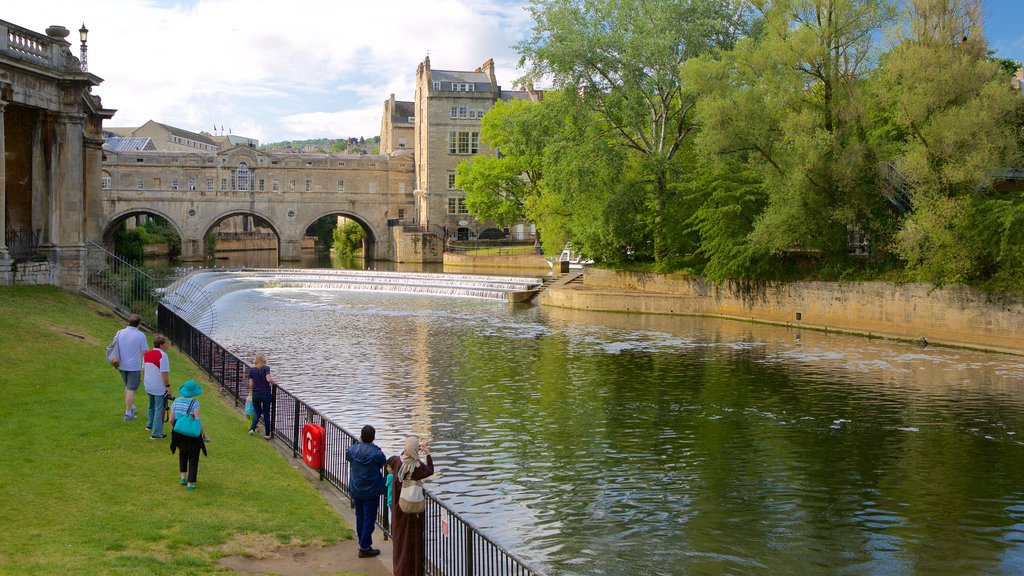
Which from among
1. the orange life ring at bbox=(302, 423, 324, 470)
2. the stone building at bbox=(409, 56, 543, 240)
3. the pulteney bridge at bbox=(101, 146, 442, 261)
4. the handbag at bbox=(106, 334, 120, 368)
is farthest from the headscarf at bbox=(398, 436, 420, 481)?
the stone building at bbox=(409, 56, 543, 240)

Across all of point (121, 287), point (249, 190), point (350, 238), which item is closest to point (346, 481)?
point (121, 287)

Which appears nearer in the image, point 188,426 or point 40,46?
point 188,426

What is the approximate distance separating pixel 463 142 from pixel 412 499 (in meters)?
83.4

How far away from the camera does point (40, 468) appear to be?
1166cm

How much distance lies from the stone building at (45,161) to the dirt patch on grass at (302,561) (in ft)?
61.1

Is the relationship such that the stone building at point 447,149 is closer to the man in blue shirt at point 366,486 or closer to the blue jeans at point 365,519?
the man in blue shirt at point 366,486

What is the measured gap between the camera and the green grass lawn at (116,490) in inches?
373

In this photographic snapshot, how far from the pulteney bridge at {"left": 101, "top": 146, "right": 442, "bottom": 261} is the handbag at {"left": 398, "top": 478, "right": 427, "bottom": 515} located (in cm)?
7470

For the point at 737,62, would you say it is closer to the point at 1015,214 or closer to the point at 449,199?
the point at 1015,214

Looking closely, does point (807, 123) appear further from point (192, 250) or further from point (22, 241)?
point (192, 250)

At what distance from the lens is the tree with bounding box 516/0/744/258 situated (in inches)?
1731

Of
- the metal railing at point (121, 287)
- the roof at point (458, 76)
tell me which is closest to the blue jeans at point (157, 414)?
the metal railing at point (121, 287)

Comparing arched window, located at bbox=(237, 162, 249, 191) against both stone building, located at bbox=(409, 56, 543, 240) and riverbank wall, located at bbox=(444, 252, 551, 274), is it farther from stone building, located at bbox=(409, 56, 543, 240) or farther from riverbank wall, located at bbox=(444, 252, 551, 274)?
riverbank wall, located at bbox=(444, 252, 551, 274)

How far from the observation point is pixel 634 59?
4400 centimetres
